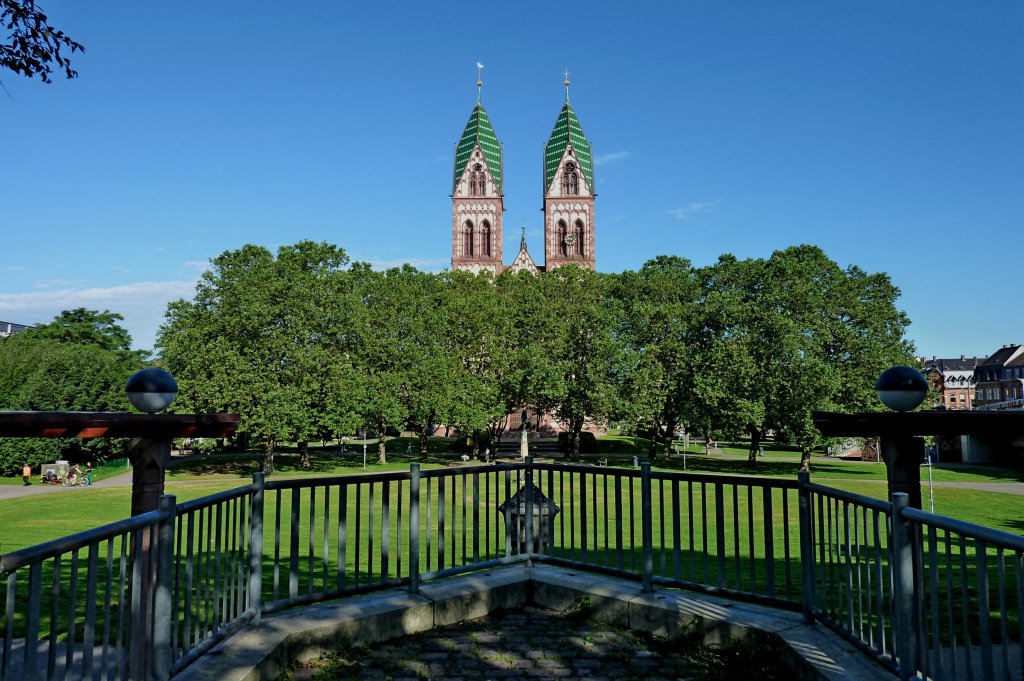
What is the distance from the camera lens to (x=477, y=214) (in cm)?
8781

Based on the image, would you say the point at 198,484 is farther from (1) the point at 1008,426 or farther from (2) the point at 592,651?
(1) the point at 1008,426

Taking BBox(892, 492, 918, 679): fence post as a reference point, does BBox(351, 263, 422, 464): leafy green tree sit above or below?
above

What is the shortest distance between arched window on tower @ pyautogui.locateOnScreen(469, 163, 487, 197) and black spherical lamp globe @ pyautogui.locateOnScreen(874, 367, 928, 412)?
86.5 m

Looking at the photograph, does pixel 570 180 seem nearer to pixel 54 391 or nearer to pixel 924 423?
pixel 54 391

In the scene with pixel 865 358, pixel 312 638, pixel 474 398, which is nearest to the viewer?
pixel 312 638

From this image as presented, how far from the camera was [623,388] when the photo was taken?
1694 inches

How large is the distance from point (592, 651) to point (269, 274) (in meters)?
37.9

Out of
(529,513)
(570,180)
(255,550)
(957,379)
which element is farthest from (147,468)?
(957,379)

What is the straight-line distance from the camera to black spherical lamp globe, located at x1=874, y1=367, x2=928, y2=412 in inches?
174

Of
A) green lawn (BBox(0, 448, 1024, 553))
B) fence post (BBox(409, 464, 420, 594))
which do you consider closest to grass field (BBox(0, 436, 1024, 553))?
green lawn (BBox(0, 448, 1024, 553))

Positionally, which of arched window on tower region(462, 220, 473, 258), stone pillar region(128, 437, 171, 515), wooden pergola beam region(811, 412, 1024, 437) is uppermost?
arched window on tower region(462, 220, 473, 258)

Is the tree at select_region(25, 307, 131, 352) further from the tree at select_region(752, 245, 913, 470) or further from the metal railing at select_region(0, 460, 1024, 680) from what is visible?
the metal railing at select_region(0, 460, 1024, 680)

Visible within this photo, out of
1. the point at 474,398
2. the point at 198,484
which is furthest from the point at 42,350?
the point at 474,398

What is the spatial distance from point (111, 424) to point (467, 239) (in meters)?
85.5
